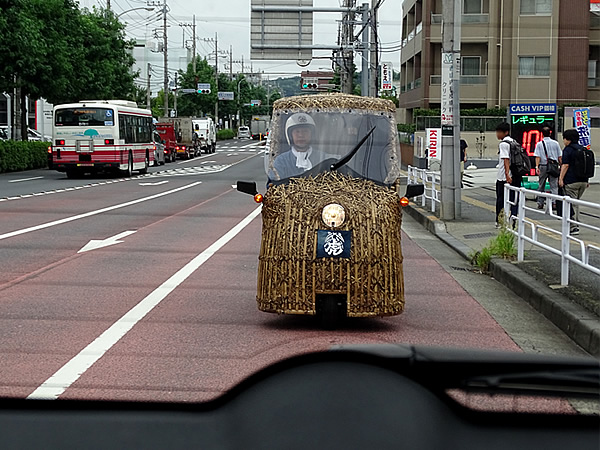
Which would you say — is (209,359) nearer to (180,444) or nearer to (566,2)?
(180,444)

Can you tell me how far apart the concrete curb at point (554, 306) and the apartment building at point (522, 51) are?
45794mm

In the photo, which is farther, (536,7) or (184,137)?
(184,137)

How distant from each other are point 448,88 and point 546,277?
8988 millimetres

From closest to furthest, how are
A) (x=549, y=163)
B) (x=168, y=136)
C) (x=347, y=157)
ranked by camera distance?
(x=347, y=157) → (x=549, y=163) → (x=168, y=136)

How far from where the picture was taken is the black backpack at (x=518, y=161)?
53.4 ft

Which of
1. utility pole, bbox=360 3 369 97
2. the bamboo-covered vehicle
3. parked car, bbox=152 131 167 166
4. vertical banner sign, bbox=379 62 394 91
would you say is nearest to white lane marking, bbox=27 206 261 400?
the bamboo-covered vehicle

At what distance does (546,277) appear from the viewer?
393 inches

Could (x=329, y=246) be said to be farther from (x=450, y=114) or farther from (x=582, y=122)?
(x=582, y=122)

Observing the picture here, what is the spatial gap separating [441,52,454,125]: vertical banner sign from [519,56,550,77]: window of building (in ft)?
132

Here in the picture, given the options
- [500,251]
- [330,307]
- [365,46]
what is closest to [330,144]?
[330,307]

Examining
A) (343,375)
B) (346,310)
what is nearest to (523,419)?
(343,375)

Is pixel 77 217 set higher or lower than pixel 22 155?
lower

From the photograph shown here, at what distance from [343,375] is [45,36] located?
153 ft

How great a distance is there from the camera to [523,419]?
104 cm
